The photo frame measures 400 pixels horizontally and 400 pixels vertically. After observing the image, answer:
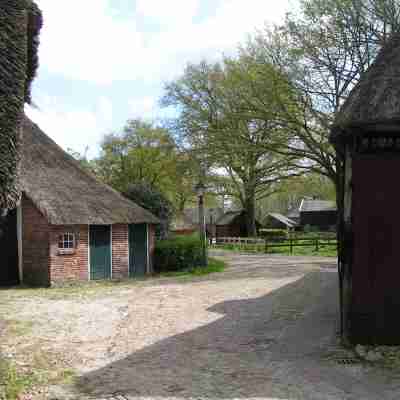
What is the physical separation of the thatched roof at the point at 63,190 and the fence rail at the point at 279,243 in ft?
48.4

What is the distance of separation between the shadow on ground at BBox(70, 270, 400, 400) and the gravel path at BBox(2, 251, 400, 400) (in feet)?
0.04

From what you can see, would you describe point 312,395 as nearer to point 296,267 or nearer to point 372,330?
point 372,330

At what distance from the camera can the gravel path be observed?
6.12m

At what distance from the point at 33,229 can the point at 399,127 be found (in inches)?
533

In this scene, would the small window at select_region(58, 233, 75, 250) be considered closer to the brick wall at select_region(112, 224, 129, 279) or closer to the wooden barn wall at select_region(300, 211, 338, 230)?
the brick wall at select_region(112, 224, 129, 279)

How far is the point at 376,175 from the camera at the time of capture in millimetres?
7637

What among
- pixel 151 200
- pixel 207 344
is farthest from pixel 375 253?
pixel 151 200

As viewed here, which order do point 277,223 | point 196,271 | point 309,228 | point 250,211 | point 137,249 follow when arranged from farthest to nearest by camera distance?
point 277,223
point 309,228
point 250,211
point 196,271
point 137,249

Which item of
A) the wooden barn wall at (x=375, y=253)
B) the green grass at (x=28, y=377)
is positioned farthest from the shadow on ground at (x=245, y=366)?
the wooden barn wall at (x=375, y=253)

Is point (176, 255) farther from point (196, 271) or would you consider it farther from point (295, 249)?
point (295, 249)

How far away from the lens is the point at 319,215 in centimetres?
6384

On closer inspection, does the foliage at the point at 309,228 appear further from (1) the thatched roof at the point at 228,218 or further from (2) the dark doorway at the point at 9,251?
(2) the dark doorway at the point at 9,251

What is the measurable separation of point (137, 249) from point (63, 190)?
3727 millimetres

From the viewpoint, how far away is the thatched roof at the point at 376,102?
23.8 ft
